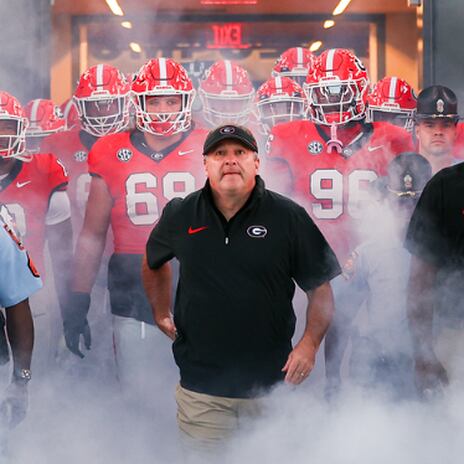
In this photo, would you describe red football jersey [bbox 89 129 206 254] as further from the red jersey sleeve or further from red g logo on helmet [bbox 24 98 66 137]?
red g logo on helmet [bbox 24 98 66 137]

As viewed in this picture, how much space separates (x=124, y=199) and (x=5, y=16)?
80cm

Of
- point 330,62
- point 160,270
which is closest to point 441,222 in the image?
point 160,270

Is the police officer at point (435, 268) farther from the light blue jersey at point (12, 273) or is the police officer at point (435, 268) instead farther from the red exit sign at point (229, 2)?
the red exit sign at point (229, 2)

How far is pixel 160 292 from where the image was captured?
2830 millimetres

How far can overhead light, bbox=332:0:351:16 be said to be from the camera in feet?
12.6

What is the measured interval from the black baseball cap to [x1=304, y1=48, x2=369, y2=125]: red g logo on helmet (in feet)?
2.94

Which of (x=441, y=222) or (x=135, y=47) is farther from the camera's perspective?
(x=135, y=47)

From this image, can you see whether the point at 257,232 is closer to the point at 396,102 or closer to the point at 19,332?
the point at 19,332

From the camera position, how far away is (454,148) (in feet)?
11.7

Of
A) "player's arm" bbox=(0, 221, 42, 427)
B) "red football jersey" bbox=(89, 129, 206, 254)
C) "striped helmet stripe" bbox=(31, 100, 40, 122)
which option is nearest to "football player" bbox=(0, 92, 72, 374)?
"red football jersey" bbox=(89, 129, 206, 254)

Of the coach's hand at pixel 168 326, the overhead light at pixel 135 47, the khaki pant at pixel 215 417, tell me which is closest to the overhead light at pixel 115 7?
the overhead light at pixel 135 47

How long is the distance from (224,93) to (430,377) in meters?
1.48

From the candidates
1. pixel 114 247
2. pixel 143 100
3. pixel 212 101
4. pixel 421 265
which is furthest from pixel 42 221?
pixel 421 265

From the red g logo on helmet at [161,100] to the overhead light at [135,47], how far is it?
0.30m
